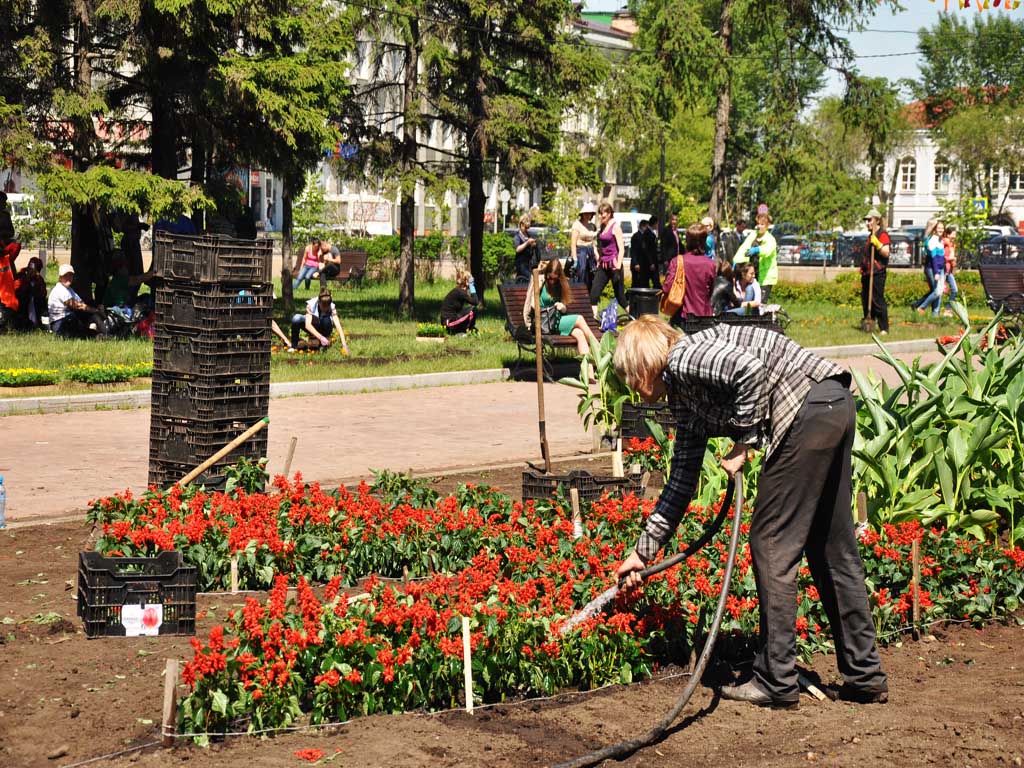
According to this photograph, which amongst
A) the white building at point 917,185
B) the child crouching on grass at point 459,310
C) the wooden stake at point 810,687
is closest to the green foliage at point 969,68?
the white building at point 917,185

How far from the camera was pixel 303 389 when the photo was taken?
50.1 ft

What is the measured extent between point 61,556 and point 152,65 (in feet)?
47.2

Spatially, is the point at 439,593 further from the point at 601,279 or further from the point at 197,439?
the point at 601,279

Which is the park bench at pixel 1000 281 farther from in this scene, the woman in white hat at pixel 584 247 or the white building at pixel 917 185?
the white building at pixel 917 185

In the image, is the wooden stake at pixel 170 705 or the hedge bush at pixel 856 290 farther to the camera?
the hedge bush at pixel 856 290

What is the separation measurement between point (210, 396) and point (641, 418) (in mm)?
3657

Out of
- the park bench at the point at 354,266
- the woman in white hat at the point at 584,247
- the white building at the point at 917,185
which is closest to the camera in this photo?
the woman in white hat at the point at 584,247

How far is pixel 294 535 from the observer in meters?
7.45

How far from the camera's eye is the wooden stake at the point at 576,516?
737 cm

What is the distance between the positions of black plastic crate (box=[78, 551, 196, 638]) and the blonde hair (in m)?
2.36

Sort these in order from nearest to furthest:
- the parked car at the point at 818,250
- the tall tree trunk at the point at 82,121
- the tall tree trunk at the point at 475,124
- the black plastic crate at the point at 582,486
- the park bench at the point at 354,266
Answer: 1. the black plastic crate at the point at 582,486
2. the tall tree trunk at the point at 82,121
3. the tall tree trunk at the point at 475,124
4. the park bench at the point at 354,266
5. the parked car at the point at 818,250

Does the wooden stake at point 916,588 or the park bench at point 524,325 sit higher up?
the park bench at point 524,325

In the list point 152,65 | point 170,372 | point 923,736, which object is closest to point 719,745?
point 923,736

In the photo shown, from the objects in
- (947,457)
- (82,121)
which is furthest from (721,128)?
(947,457)
